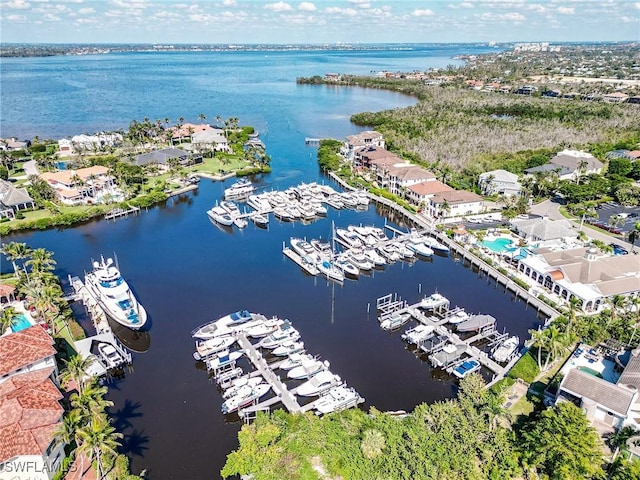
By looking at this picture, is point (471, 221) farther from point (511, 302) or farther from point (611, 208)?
point (611, 208)

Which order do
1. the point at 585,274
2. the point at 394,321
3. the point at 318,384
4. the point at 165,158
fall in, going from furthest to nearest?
the point at 165,158
the point at 585,274
the point at 394,321
the point at 318,384

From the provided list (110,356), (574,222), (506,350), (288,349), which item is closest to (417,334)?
(506,350)

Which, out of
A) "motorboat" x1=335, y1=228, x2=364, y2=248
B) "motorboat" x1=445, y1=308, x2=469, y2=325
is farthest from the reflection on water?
"motorboat" x1=445, y1=308, x2=469, y2=325

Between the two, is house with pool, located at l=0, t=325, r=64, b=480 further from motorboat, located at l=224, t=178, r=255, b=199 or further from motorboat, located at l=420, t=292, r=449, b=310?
motorboat, located at l=224, t=178, r=255, b=199

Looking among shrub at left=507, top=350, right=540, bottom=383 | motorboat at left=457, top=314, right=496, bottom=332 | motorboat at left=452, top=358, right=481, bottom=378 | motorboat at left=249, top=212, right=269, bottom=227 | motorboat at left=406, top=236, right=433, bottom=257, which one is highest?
motorboat at left=249, top=212, right=269, bottom=227

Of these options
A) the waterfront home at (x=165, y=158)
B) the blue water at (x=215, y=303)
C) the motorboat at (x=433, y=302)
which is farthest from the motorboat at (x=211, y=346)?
the waterfront home at (x=165, y=158)

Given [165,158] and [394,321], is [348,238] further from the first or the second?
[165,158]
